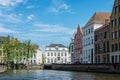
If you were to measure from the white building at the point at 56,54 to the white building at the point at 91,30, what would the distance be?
192ft

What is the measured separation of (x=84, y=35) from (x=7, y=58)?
30210 mm

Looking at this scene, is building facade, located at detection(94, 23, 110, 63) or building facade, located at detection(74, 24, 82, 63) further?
building facade, located at detection(74, 24, 82, 63)

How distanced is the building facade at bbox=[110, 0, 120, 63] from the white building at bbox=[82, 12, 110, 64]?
52.1 ft

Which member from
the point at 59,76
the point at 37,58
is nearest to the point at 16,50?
the point at 59,76

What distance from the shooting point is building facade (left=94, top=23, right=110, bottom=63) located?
279ft

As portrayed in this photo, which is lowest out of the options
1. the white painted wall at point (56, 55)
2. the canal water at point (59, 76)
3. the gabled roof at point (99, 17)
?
the canal water at point (59, 76)

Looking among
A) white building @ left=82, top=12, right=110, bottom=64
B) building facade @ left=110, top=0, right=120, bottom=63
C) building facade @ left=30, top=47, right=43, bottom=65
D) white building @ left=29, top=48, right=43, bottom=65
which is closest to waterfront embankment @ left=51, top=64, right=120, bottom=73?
building facade @ left=110, top=0, right=120, bottom=63

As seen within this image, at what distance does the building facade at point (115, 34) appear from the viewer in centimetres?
7644

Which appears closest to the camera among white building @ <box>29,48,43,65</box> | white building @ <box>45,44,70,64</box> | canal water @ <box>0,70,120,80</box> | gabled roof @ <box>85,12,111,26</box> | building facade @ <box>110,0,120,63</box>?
canal water @ <box>0,70,120,80</box>

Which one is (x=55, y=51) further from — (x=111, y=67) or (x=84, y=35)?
(x=111, y=67)

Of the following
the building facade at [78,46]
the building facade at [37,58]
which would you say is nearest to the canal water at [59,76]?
the building facade at [78,46]

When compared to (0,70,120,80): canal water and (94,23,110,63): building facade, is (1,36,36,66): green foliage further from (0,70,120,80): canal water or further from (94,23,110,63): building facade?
(0,70,120,80): canal water

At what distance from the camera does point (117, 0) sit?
79125mm

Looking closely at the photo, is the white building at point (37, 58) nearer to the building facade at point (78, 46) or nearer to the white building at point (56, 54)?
the white building at point (56, 54)
